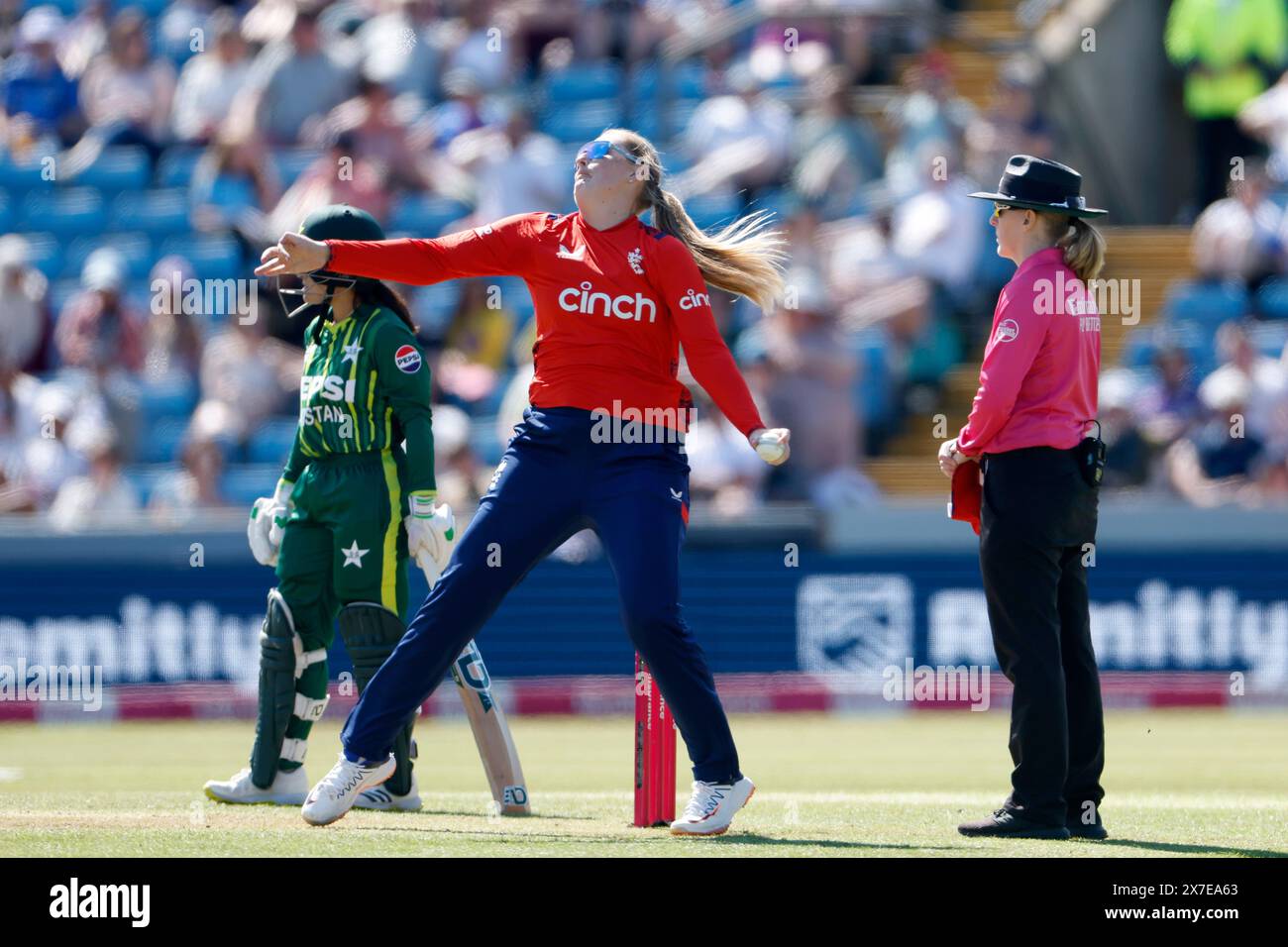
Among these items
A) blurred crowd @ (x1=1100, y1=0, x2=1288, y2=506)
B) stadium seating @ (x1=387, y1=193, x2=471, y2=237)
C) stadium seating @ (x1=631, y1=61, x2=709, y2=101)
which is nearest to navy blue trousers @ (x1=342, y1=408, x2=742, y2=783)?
blurred crowd @ (x1=1100, y1=0, x2=1288, y2=506)

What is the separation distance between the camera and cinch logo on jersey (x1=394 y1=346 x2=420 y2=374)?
340 inches

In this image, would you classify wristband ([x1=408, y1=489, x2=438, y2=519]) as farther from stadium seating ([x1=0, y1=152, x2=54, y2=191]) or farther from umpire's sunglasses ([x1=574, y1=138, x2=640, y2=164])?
stadium seating ([x1=0, y1=152, x2=54, y2=191])

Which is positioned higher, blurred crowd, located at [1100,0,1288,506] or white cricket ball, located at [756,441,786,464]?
blurred crowd, located at [1100,0,1288,506]

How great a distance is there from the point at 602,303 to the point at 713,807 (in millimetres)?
1751

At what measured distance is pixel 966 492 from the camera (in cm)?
805

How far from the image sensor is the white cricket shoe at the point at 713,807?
7.74 metres

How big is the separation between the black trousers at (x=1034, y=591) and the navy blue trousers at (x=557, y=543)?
984 millimetres

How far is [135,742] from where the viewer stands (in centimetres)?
1352

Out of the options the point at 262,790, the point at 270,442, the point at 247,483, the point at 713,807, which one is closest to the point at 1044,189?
the point at 713,807

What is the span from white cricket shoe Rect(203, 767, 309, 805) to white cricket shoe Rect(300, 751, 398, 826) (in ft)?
4.09

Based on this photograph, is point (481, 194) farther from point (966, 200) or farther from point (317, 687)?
point (317, 687)

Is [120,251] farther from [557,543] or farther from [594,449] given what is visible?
[594,449]

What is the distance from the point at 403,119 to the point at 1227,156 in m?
7.05
